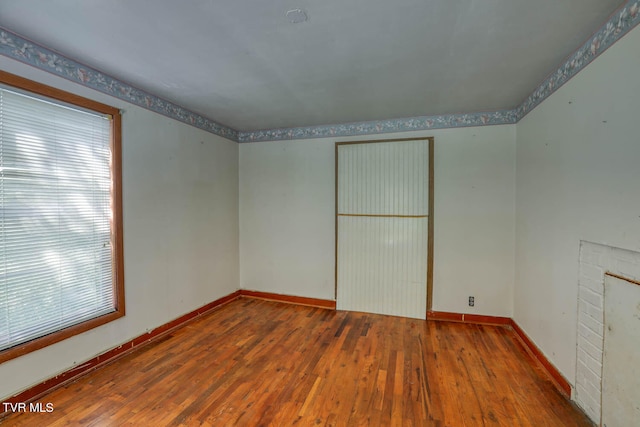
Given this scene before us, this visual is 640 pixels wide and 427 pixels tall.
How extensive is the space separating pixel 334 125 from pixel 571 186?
2.68m

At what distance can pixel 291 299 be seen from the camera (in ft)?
13.3

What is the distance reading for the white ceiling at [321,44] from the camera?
1.54m

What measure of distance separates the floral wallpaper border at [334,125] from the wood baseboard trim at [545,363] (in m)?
2.33

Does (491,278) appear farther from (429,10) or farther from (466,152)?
(429,10)

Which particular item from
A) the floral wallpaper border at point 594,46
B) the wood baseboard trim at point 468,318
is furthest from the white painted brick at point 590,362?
the floral wallpaper border at point 594,46

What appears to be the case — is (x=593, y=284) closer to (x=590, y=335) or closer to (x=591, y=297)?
(x=591, y=297)

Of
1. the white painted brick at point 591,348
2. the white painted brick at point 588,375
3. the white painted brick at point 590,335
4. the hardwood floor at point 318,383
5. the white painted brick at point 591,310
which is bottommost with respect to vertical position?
the hardwood floor at point 318,383

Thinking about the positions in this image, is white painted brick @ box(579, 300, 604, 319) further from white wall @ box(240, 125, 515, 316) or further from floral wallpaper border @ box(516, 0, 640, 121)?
floral wallpaper border @ box(516, 0, 640, 121)

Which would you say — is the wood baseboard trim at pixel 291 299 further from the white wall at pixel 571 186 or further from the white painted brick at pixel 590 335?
the white painted brick at pixel 590 335

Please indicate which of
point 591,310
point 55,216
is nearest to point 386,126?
point 591,310

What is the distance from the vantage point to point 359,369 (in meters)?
2.38

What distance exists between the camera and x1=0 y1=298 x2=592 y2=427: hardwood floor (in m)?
1.83

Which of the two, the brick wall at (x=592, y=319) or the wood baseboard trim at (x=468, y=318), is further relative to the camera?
the wood baseboard trim at (x=468, y=318)

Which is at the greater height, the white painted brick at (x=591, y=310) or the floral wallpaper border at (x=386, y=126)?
the floral wallpaper border at (x=386, y=126)
